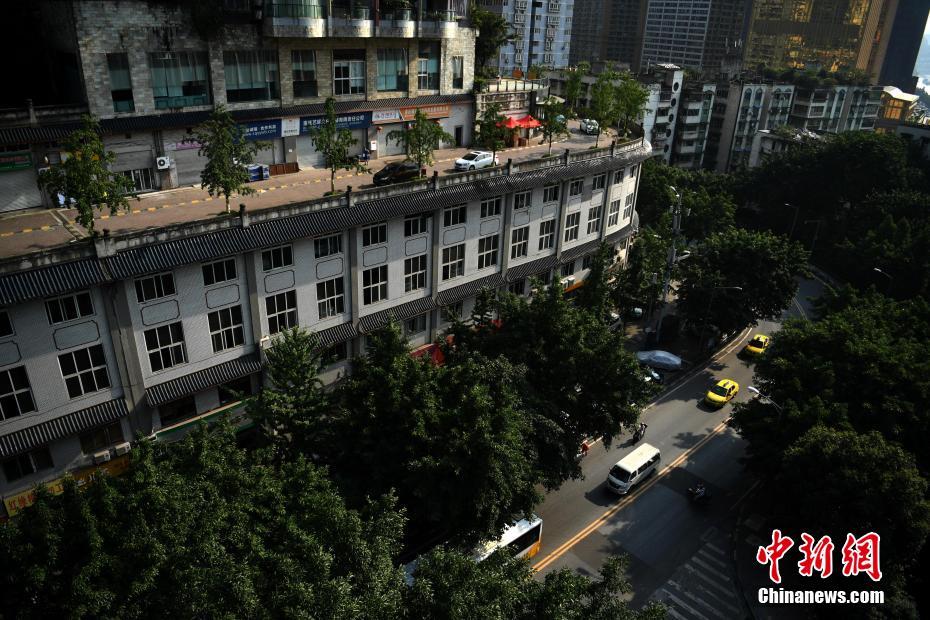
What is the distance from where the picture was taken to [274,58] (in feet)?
158

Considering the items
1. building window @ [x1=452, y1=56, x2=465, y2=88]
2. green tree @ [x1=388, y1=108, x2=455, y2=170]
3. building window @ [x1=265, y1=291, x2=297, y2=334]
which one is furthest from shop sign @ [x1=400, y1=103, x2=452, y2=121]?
building window @ [x1=265, y1=291, x2=297, y2=334]

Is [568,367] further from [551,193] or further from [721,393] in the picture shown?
[721,393]

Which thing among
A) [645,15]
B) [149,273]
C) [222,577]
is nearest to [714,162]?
[645,15]

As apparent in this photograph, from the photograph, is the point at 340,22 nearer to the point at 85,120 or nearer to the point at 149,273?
the point at 85,120

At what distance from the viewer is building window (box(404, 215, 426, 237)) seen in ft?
144

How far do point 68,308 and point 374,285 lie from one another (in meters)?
17.5

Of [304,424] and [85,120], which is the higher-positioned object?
[85,120]

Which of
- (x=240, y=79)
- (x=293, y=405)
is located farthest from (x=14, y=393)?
(x=240, y=79)

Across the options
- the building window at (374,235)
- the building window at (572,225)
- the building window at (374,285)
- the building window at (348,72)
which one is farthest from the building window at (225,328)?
the building window at (572,225)

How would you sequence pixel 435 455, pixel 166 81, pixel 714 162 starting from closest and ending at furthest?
pixel 435 455
pixel 166 81
pixel 714 162

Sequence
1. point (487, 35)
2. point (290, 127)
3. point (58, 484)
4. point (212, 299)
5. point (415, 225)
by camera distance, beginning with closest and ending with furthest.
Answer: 1. point (58, 484)
2. point (212, 299)
3. point (415, 225)
4. point (290, 127)
5. point (487, 35)

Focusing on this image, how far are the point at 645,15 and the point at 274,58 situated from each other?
569 ft

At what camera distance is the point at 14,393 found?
30.9 metres

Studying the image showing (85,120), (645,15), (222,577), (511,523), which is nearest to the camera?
(222,577)
